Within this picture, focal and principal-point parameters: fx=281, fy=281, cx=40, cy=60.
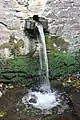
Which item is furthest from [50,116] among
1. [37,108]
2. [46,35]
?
[46,35]

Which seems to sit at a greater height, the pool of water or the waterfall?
the waterfall

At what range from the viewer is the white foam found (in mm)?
4168

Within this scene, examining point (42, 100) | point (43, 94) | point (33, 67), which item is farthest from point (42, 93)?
point (33, 67)

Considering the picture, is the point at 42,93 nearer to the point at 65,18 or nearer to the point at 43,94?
the point at 43,94

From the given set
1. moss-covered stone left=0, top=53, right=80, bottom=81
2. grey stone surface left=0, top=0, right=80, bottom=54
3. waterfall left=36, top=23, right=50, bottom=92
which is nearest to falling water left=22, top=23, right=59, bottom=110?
waterfall left=36, top=23, right=50, bottom=92

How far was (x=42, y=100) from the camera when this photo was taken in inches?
171

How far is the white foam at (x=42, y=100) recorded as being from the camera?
4168 millimetres

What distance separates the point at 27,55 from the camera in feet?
16.7

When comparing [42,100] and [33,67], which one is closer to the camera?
[42,100]

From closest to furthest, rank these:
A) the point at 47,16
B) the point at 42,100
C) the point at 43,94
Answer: the point at 42,100 < the point at 43,94 < the point at 47,16

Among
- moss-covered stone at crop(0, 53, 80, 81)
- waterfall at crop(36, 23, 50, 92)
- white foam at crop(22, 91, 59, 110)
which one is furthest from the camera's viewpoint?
moss-covered stone at crop(0, 53, 80, 81)

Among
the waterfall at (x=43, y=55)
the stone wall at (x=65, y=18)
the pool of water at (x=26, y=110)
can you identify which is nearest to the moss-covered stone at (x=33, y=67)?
the waterfall at (x=43, y=55)

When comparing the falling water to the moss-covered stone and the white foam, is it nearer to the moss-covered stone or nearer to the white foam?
the white foam

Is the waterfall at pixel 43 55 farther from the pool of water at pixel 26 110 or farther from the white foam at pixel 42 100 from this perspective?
the pool of water at pixel 26 110
